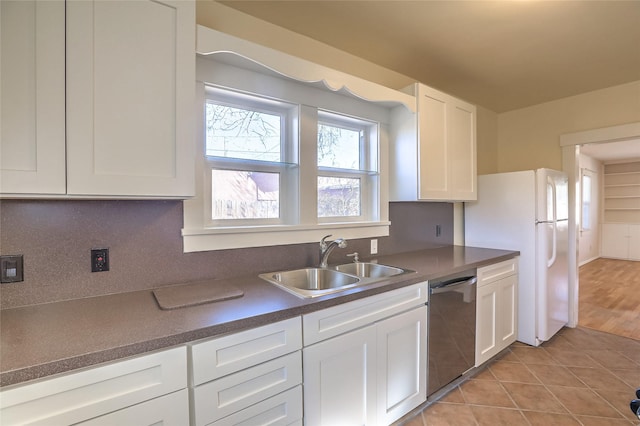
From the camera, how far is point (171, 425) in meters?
0.99

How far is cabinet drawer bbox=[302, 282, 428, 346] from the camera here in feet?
4.34

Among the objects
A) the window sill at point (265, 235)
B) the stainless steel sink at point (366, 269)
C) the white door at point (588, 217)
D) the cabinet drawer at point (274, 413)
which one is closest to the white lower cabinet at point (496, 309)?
the stainless steel sink at point (366, 269)

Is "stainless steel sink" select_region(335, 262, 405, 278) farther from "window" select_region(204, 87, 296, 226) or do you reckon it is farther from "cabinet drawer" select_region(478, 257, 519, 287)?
"cabinet drawer" select_region(478, 257, 519, 287)

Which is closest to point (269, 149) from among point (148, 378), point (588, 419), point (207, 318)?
point (207, 318)

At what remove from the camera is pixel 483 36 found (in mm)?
2062

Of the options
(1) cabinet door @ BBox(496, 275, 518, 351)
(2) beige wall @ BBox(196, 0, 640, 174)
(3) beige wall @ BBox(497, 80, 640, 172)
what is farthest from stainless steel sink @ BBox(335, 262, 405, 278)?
(3) beige wall @ BBox(497, 80, 640, 172)

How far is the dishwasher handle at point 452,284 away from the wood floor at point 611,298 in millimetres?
2156

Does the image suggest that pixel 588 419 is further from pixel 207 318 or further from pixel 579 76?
pixel 579 76

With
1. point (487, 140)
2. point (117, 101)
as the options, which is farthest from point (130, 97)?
point (487, 140)

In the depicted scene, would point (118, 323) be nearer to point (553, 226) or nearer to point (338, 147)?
point (338, 147)

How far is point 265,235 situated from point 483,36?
1.98 meters

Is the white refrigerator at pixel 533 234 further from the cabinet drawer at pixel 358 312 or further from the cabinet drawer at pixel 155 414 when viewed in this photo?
the cabinet drawer at pixel 155 414

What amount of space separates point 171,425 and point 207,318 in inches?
13.4

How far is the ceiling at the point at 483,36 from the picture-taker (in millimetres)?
1770
